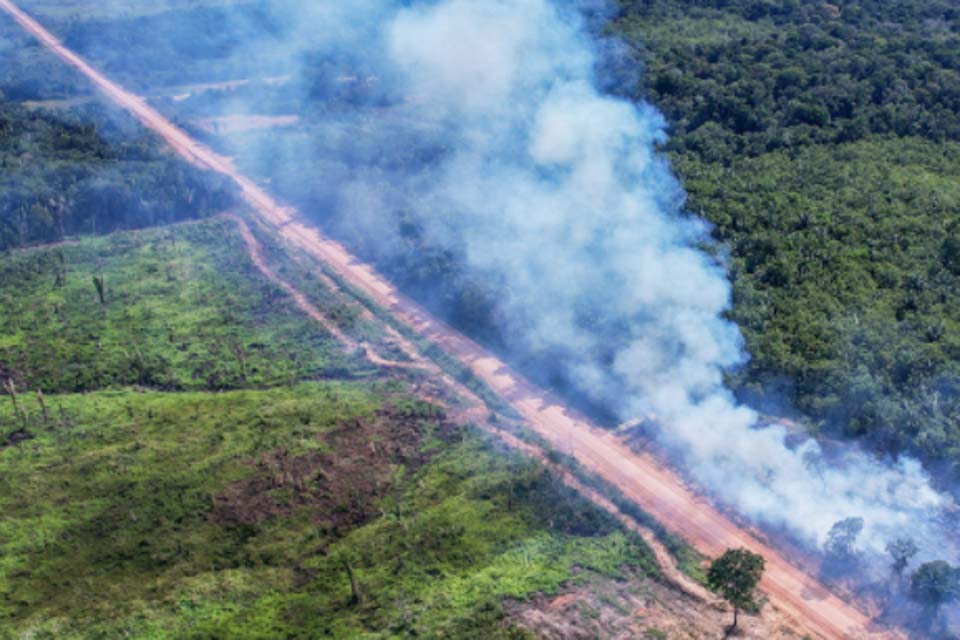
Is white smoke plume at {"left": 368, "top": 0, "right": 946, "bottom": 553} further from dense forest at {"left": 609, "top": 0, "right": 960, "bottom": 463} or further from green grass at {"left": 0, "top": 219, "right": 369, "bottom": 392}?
green grass at {"left": 0, "top": 219, "right": 369, "bottom": 392}

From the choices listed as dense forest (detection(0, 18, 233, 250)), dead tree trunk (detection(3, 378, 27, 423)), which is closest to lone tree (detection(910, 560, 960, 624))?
dead tree trunk (detection(3, 378, 27, 423))

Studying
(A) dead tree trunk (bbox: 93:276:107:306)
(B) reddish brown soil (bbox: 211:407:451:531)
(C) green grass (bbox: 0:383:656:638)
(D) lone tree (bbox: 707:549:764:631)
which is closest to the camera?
(D) lone tree (bbox: 707:549:764:631)

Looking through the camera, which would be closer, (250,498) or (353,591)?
(353,591)

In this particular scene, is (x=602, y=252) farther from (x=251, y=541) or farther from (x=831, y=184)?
(x=251, y=541)

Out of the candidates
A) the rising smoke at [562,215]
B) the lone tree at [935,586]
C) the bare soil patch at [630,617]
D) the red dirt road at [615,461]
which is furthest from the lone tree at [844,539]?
the bare soil patch at [630,617]

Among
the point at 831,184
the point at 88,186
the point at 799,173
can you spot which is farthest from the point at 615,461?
the point at 88,186

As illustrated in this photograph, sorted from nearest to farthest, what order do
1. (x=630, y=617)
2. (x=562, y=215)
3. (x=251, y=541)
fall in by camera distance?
(x=630, y=617) → (x=251, y=541) → (x=562, y=215)

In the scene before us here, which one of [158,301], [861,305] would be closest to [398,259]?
[158,301]

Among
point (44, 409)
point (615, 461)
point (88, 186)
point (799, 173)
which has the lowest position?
point (44, 409)
